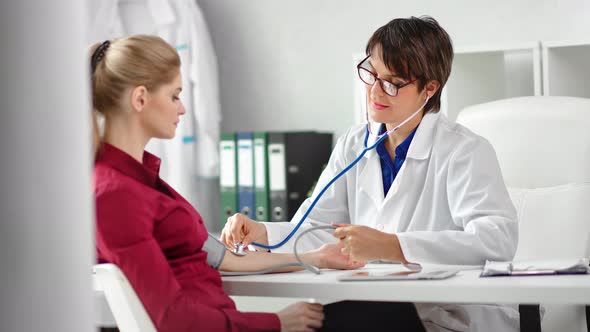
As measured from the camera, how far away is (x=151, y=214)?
1.33m

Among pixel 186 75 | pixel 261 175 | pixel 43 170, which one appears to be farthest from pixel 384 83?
pixel 186 75

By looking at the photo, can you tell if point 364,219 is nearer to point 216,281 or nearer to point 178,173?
point 216,281

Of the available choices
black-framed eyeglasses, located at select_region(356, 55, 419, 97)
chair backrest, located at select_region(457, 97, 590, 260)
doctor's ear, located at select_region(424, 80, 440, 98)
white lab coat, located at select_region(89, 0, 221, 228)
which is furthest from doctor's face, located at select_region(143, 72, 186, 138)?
white lab coat, located at select_region(89, 0, 221, 228)

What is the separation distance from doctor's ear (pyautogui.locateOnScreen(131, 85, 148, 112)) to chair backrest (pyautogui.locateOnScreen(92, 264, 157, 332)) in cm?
31

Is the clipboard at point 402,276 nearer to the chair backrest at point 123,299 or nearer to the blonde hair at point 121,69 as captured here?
the chair backrest at point 123,299

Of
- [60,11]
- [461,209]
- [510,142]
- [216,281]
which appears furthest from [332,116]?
[60,11]

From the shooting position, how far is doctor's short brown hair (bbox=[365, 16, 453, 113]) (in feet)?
6.07

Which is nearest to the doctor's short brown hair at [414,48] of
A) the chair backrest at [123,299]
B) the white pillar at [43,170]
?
the chair backrest at [123,299]

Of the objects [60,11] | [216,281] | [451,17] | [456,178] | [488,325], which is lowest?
[488,325]

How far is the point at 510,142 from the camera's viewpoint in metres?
2.27

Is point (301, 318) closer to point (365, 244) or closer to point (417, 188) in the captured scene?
point (365, 244)

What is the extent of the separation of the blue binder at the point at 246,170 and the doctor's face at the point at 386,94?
1.80 metres

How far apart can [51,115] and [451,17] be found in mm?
3353

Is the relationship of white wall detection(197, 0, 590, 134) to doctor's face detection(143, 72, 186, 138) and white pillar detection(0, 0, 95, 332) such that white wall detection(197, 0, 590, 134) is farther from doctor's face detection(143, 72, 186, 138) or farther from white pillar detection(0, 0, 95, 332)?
white pillar detection(0, 0, 95, 332)
